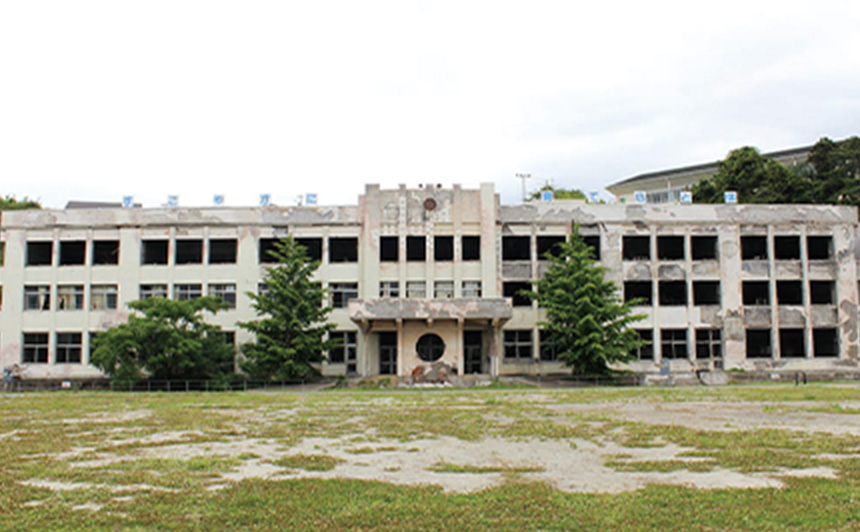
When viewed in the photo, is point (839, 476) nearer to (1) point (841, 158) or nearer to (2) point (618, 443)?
(2) point (618, 443)

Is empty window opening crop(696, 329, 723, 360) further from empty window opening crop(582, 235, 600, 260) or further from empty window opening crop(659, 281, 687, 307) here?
empty window opening crop(582, 235, 600, 260)

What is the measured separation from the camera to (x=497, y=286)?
4409 cm

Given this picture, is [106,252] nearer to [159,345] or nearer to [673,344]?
[159,345]

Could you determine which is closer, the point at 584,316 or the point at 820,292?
the point at 584,316

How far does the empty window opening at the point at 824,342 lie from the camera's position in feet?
149

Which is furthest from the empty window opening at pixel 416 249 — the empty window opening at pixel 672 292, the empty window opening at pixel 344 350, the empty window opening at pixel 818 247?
the empty window opening at pixel 818 247

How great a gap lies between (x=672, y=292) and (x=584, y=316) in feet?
38.6

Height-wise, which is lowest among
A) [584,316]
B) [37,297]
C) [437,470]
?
[437,470]

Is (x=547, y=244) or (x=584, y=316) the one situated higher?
(x=547, y=244)

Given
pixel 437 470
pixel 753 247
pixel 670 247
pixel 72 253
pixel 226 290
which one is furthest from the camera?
pixel 753 247

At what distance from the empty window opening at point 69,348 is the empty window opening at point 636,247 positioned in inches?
1387

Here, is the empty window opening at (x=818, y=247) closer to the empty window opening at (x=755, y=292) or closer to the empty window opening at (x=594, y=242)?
the empty window opening at (x=755, y=292)

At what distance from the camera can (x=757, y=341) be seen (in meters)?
45.6

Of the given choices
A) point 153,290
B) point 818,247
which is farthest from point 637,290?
point 153,290
